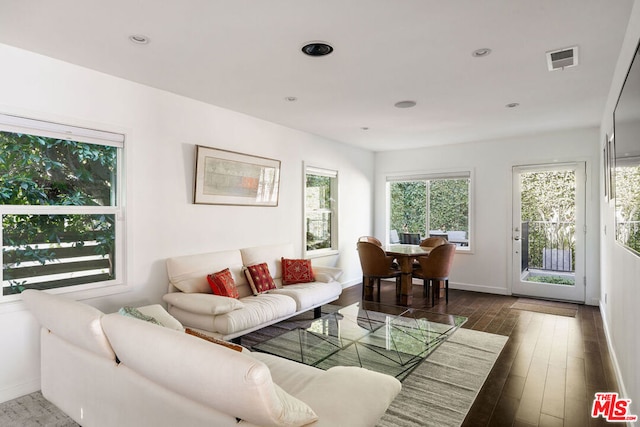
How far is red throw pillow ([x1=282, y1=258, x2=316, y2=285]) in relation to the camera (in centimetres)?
452

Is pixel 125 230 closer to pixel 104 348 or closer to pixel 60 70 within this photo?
pixel 60 70

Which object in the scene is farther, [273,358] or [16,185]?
[16,185]

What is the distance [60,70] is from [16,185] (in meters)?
0.96

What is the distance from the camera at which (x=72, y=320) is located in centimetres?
194

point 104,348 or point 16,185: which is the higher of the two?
point 16,185

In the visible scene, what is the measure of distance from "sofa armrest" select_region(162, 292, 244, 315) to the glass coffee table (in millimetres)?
492

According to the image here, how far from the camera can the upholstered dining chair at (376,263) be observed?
534 cm

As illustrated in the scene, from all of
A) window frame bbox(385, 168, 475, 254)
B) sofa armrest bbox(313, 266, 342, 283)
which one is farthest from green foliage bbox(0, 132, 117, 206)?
window frame bbox(385, 168, 475, 254)

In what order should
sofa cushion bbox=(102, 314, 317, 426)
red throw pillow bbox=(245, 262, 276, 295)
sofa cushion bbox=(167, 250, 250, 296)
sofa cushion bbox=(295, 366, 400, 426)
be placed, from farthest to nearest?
1. red throw pillow bbox=(245, 262, 276, 295)
2. sofa cushion bbox=(167, 250, 250, 296)
3. sofa cushion bbox=(295, 366, 400, 426)
4. sofa cushion bbox=(102, 314, 317, 426)

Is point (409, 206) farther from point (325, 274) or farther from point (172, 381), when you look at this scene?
point (172, 381)

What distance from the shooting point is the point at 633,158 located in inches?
71.9

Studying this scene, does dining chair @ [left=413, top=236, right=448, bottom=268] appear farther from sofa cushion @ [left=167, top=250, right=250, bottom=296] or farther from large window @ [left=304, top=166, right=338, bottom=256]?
sofa cushion @ [left=167, top=250, right=250, bottom=296]

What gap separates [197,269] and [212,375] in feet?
Answer: 8.45

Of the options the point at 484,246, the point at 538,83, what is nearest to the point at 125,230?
the point at 538,83
